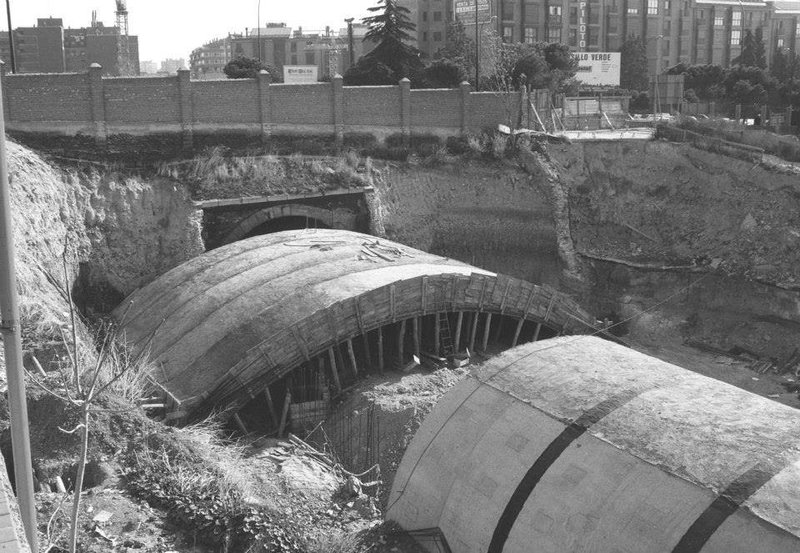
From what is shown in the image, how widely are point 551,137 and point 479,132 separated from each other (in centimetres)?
286

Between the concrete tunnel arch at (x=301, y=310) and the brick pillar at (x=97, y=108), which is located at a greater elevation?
the brick pillar at (x=97, y=108)

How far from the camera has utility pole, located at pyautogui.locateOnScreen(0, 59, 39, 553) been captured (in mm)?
7680

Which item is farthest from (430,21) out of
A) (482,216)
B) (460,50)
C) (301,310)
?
(301,310)

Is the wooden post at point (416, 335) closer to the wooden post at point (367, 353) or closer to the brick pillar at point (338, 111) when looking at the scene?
the wooden post at point (367, 353)

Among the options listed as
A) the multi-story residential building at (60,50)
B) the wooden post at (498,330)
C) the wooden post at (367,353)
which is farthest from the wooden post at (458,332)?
the multi-story residential building at (60,50)

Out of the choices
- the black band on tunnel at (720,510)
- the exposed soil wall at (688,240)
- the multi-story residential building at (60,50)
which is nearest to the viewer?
the black band on tunnel at (720,510)

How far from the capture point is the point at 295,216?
1211 inches

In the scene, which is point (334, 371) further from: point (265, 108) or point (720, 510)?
point (265, 108)

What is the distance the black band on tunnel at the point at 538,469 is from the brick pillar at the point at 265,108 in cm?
2158

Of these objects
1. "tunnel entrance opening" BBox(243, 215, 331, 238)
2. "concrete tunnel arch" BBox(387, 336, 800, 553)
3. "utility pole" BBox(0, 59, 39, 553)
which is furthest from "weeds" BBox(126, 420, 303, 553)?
"tunnel entrance opening" BBox(243, 215, 331, 238)

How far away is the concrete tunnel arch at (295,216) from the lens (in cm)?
2973

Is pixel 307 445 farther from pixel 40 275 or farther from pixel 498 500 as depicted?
pixel 40 275

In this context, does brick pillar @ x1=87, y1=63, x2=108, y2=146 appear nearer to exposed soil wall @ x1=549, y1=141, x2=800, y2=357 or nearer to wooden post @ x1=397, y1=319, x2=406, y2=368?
wooden post @ x1=397, y1=319, x2=406, y2=368

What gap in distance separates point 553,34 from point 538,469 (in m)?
66.9
